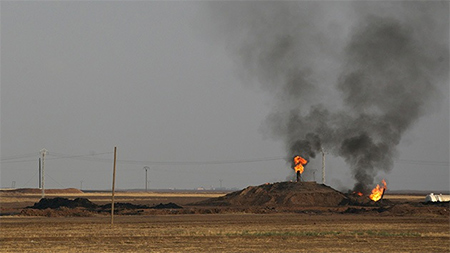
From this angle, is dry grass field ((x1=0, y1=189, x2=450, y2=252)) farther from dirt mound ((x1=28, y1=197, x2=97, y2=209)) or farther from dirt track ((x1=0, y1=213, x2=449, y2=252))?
Answer: dirt mound ((x1=28, y1=197, x2=97, y2=209))

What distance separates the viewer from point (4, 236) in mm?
44156

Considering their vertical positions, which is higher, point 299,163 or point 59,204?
point 299,163

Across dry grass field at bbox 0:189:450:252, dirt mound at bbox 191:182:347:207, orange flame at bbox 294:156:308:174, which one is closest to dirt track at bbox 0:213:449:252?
dry grass field at bbox 0:189:450:252

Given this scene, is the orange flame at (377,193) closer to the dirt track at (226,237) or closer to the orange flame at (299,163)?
the orange flame at (299,163)

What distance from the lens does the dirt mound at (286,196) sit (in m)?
97.2

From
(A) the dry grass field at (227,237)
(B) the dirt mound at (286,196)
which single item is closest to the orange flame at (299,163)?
(B) the dirt mound at (286,196)

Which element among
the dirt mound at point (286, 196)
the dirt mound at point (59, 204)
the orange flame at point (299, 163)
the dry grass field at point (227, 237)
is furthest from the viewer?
the orange flame at point (299, 163)

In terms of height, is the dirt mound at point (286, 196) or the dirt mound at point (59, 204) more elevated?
the dirt mound at point (286, 196)

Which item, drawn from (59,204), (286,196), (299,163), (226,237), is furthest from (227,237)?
(299,163)

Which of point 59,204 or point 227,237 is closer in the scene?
point 227,237

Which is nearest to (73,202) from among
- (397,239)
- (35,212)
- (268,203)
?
(35,212)

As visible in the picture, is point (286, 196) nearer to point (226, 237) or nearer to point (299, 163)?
point (299, 163)

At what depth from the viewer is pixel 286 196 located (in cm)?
9931

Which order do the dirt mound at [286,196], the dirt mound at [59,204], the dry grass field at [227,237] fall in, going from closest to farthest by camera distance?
the dry grass field at [227,237] → the dirt mound at [59,204] → the dirt mound at [286,196]
